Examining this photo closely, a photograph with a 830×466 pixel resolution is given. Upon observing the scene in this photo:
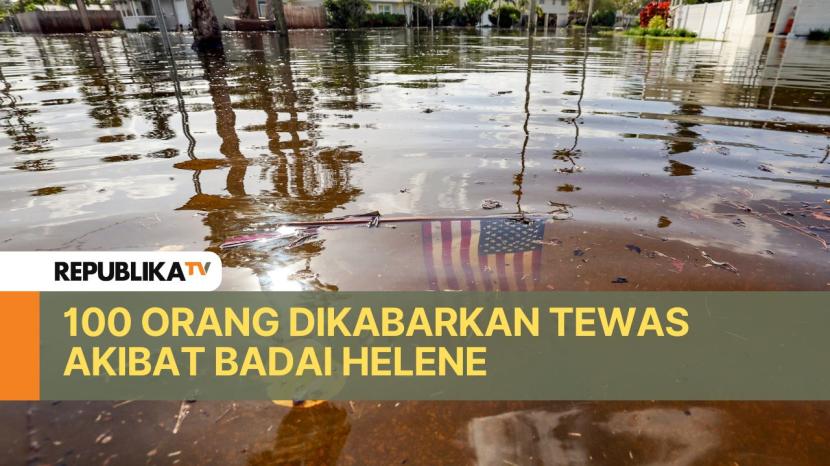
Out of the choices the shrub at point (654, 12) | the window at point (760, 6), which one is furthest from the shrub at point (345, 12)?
the window at point (760, 6)

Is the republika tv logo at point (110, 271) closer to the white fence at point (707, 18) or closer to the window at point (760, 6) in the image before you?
the window at point (760, 6)

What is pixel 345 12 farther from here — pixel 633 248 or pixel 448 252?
pixel 633 248

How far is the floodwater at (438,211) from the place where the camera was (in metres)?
1.67

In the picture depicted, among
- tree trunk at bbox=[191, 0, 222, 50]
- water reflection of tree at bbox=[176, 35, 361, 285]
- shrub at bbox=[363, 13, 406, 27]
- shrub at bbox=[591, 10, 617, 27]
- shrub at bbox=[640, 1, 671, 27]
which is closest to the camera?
water reflection of tree at bbox=[176, 35, 361, 285]

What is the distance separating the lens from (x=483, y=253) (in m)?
2.82

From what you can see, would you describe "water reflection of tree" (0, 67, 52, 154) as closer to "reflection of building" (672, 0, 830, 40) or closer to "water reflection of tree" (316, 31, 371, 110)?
"water reflection of tree" (316, 31, 371, 110)

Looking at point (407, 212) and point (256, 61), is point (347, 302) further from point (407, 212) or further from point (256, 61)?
point (256, 61)

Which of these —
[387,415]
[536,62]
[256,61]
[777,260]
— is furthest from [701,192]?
[256,61]

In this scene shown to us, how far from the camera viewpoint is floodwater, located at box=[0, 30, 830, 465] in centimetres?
167

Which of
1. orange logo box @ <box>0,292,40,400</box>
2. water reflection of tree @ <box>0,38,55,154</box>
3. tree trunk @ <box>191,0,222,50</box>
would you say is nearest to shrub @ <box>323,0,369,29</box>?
tree trunk @ <box>191,0,222,50</box>

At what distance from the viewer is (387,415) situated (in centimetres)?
178

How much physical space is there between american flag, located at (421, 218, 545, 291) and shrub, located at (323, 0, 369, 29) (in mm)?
48999

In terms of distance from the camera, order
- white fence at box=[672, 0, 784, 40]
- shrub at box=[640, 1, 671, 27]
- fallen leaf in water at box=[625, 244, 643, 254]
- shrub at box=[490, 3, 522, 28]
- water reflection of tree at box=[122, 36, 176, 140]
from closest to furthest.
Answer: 1. fallen leaf in water at box=[625, 244, 643, 254]
2. water reflection of tree at box=[122, 36, 176, 140]
3. white fence at box=[672, 0, 784, 40]
4. shrub at box=[640, 1, 671, 27]
5. shrub at box=[490, 3, 522, 28]

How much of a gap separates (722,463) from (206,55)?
19.4 metres
